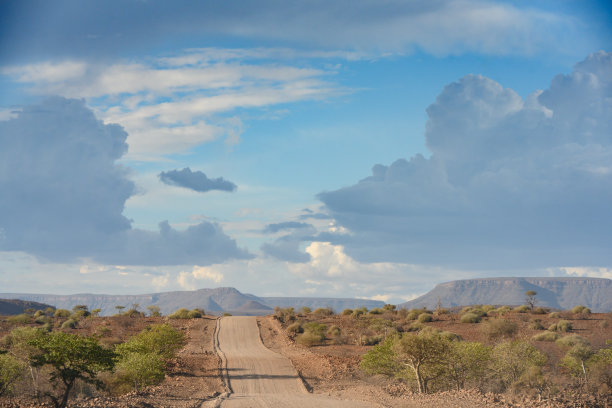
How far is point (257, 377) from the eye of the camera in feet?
129

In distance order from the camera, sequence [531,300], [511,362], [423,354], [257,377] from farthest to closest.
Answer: [531,300], [257,377], [511,362], [423,354]

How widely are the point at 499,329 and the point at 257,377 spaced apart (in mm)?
31523

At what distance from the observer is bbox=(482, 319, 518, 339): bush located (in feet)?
194

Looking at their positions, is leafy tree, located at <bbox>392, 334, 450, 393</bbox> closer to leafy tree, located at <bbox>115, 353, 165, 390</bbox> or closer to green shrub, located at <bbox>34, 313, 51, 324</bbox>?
leafy tree, located at <bbox>115, 353, 165, 390</bbox>

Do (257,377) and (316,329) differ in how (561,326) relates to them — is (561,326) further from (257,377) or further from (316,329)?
(257,377)

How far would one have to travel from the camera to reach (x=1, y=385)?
26.4 metres

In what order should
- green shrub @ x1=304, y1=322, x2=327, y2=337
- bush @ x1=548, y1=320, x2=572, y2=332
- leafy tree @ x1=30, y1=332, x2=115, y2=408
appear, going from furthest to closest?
green shrub @ x1=304, y1=322, x2=327, y2=337
bush @ x1=548, y1=320, x2=572, y2=332
leafy tree @ x1=30, y1=332, x2=115, y2=408

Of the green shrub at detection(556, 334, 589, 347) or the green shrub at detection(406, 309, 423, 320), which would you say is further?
the green shrub at detection(406, 309, 423, 320)

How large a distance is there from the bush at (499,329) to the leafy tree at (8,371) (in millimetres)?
45887

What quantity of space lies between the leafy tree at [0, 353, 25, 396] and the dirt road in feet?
34.0

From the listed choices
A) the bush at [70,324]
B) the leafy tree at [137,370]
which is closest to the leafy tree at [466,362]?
the leafy tree at [137,370]

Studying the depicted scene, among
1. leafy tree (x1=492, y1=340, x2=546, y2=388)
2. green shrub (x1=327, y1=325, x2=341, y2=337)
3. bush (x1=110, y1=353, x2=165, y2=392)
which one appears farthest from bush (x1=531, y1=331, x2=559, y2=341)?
bush (x1=110, y1=353, x2=165, y2=392)

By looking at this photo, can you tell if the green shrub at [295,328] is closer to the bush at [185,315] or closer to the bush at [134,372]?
the bush at [185,315]

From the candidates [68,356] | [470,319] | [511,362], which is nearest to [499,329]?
[470,319]
